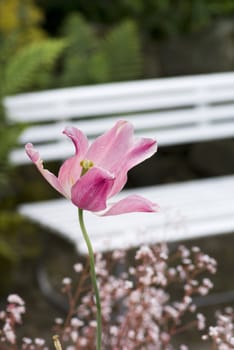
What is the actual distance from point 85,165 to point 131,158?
2.0 inches

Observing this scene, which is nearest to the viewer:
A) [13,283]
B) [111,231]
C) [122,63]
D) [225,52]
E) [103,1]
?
[111,231]

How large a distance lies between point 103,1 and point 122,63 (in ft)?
5.27

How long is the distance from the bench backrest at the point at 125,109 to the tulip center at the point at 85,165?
9.14ft

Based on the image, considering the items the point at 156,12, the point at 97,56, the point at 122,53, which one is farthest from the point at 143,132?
the point at 156,12

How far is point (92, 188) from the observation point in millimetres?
1035

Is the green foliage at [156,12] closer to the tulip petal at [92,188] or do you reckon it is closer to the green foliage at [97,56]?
the green foliage at [97,56]

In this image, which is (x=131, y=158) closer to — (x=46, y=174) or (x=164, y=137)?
(x=46, y=174)

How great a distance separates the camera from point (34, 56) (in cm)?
408

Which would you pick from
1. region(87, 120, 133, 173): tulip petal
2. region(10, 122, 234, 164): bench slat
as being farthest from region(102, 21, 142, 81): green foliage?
region(87, 120, 133, 173): tulip petal

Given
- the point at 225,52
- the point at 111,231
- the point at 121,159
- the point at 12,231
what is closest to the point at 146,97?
the point at 12,231

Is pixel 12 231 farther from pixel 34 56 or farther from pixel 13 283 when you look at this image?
pixel 34 56

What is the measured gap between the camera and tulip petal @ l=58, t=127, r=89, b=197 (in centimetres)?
108

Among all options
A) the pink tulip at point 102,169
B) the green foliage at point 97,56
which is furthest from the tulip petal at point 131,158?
the green foliage at point 97,56

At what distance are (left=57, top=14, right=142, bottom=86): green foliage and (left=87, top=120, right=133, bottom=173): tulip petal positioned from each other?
3776 mm
